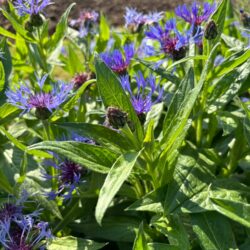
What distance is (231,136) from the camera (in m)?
1.65

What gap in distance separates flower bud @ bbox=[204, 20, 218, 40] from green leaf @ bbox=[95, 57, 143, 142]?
31 centimetres

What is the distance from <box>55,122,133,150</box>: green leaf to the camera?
4.09ft

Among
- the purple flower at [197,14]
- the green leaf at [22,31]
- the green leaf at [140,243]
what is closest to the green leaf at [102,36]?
the green leaf at [22,31]

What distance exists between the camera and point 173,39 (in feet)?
5.12

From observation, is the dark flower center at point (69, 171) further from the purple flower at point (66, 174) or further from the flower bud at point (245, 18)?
the flower bud at point (245, 18)

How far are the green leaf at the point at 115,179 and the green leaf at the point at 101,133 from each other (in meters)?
0.09

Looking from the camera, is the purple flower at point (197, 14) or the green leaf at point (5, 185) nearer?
the green leaf at point (5, 185)

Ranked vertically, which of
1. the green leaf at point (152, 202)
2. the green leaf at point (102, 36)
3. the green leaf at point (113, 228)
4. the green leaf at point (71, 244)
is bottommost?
the green leaf at point (113, 228)

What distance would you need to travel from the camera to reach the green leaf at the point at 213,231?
4.09 feet

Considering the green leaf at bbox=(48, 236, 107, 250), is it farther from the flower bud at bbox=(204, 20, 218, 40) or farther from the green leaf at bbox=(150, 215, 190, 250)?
the flower bud at bbox=(204, 20, 218, 40)

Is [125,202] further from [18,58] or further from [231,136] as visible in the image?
[18,58]

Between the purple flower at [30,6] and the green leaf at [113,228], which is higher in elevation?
the purple flower at [30,6]

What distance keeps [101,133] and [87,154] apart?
6cm

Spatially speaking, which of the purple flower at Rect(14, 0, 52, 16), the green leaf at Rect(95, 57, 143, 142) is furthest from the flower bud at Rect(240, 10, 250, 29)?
the green leaf at Rect(95, 57, 143, 142)
